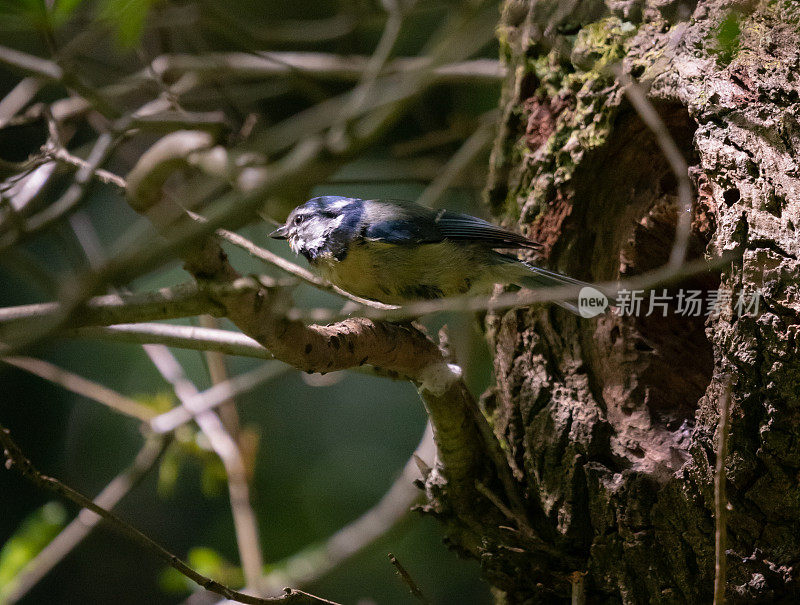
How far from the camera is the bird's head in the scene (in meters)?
2.69

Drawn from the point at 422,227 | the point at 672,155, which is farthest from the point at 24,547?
the point at 672,155

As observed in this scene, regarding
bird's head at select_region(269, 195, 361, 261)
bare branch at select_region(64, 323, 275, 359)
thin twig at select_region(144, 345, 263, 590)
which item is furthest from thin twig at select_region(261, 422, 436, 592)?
bare branch at select_region(64, 323, 275, 359)

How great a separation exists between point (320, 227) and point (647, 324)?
1276 millimetres

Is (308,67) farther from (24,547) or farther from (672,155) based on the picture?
(24,547)

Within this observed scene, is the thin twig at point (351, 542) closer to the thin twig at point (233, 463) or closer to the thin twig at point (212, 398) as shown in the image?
the thin twig at point (233, 463)

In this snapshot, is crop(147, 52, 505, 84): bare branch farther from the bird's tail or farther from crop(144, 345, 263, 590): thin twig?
crop(144, 345, 263, 590): thin twig

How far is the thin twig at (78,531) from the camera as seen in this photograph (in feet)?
9.64

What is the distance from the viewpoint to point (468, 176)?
13.5 ft

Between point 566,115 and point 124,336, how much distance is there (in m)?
1.62

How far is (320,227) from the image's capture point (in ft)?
9.01

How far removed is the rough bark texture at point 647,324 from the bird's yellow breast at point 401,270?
29cm

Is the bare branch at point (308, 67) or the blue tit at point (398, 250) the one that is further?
the bare branch at point (308, 67)
